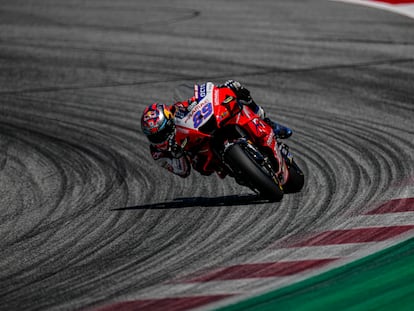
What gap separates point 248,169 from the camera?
31.9 feet

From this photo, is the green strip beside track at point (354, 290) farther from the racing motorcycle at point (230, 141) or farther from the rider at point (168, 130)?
the rider at point (168, 130)

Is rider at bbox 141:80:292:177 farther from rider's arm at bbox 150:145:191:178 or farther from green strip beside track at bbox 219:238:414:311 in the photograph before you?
green strip beside track at bbox 219:238:414:311

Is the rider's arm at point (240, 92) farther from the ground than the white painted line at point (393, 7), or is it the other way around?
the white painted line at point (393, 7)

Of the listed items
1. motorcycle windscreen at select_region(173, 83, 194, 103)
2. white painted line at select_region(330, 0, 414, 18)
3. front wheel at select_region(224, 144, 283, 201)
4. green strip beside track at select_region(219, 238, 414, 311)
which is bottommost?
green strip beside track at select_region(219, 238, 414, 311)

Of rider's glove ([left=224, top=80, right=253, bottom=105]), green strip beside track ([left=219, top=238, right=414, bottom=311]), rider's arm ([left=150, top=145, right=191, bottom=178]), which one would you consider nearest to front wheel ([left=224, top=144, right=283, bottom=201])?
rider's arm ([left=150, top=145, right=191, bottom=178])

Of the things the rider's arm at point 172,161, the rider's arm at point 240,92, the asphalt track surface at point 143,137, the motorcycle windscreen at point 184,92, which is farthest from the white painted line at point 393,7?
the rider's arm at point 172,161

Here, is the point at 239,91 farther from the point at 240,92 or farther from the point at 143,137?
the point at 143,137

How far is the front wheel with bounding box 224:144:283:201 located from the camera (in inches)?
382

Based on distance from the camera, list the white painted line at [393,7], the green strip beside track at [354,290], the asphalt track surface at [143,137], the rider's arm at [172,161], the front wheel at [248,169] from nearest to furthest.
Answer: the green strip beside track at [354,290]
the asphalt track surface at [143,137]
the front wheel at [248,169]
the rider's arm at [172,161]
the white painted line at [393,7]

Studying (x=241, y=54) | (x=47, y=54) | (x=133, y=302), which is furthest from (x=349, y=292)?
(x=47, y=54)

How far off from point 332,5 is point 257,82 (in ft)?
25.0

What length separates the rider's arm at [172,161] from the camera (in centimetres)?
1009

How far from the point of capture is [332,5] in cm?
2375

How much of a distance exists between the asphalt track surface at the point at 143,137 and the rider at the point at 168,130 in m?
0.56
